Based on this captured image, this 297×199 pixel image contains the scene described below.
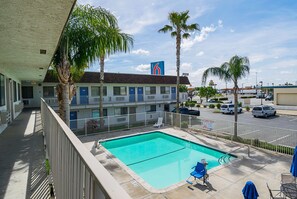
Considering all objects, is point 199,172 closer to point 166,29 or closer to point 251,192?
point 251,192

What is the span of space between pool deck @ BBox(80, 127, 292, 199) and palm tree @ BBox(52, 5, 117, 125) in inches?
180

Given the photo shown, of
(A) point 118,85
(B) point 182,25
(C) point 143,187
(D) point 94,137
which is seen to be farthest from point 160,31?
(C) point 143,187

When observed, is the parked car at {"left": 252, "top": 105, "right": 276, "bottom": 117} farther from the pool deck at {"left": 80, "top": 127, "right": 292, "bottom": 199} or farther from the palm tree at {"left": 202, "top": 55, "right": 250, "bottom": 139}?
the pool deck at {"left": 80, "top": 127, "right": 292, "bottom": 199}

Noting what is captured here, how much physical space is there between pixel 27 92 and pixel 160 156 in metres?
17.4

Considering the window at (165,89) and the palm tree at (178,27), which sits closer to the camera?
the palm tree at (178,27)

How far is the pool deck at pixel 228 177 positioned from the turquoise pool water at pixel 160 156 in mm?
1228

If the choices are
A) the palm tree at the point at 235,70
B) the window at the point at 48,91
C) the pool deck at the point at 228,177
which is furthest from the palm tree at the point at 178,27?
the window at the point at 48,91

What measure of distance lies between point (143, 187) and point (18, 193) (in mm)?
5516

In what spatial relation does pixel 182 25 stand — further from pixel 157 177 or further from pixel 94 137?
pixel 157 177

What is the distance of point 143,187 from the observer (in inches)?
316

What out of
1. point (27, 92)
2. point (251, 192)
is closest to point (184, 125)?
point (251, 192)

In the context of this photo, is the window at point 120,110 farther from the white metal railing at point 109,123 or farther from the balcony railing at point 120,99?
the white metal railing at point 109,123

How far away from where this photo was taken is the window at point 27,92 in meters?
21.0

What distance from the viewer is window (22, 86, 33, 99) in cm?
2095
